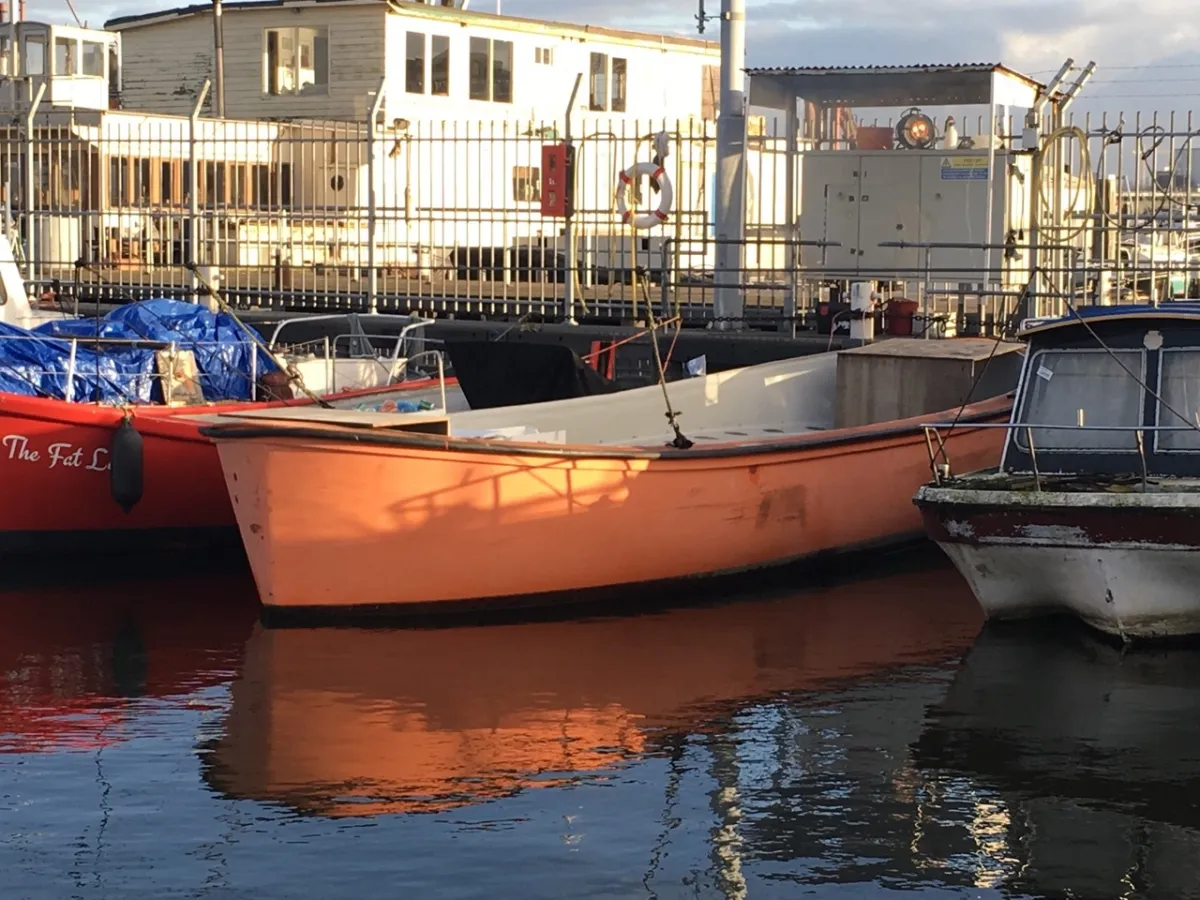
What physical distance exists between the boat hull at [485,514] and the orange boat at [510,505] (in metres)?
0.01

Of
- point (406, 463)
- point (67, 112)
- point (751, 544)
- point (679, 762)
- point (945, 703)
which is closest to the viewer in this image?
point (679, 762)

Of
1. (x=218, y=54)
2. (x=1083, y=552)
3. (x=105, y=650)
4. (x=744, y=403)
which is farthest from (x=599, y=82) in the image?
(x=1083, y=552)

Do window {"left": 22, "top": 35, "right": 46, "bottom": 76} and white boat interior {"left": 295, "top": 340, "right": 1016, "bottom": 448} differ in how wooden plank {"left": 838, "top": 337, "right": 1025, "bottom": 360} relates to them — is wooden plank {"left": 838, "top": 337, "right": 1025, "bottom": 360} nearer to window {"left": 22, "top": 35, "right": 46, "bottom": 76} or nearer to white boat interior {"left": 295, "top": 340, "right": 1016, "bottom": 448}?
white boat interior {"left": 295, "top": 340, "right": 1016, "bottom": 448}

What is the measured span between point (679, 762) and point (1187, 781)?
2.28 metres

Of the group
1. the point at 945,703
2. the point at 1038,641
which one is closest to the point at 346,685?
the point at 945,703

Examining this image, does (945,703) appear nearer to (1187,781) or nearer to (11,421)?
(1187,781)

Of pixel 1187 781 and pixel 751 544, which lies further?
pixel 751 544

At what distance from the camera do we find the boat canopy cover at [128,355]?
14.1 metres

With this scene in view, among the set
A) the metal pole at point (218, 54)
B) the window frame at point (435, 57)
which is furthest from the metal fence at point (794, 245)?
the window frame at point (435, 57)

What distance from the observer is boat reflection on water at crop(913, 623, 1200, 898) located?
7.23 meters

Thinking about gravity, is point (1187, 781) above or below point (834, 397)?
below

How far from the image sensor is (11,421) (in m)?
13.1

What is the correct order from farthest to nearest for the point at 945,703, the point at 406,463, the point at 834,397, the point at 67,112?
the point at 67,112, the point at 834,397, the point at 406,463, the point at 945,703

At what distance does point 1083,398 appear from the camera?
11742mm
